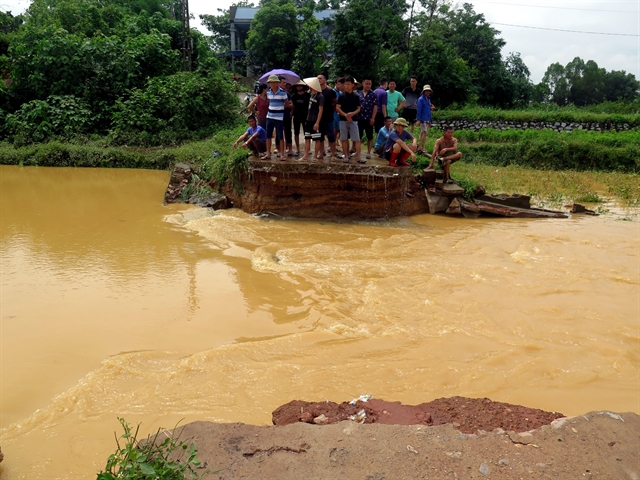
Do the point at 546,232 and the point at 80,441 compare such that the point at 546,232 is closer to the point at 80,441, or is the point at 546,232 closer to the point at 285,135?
the point at 285,135

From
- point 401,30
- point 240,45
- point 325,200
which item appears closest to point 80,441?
point 325,200

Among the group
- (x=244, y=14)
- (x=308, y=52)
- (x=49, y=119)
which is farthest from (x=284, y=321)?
(x=244, y=14)

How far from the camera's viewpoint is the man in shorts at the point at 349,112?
350 inches

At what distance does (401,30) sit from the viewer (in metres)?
27.4

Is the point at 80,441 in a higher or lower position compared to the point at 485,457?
lower

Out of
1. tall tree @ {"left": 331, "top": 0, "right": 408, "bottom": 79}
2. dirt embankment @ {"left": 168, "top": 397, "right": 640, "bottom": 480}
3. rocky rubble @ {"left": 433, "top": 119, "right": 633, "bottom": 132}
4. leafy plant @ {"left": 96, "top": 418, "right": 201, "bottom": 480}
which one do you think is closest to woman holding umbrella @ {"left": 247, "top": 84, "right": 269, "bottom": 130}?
dirt embankment @ {"left": 168, "top": 397, "right": 640, "bottom": 480}

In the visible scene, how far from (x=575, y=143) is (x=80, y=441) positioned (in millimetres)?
17089

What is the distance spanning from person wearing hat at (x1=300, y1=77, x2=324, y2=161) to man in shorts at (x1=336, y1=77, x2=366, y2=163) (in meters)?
0.35

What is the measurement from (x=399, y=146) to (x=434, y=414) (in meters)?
6.82

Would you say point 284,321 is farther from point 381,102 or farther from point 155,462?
point 381,102

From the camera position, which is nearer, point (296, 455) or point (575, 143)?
point (296, 455)

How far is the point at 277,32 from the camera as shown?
2900 centimetres

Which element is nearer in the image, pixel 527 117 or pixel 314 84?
pixel 314 84

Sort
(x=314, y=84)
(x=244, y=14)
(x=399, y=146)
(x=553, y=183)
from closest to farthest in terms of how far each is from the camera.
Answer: (x=314, y=84) → (x=399, y=146) → (x=553, y=183) → (x=244, y=14)
